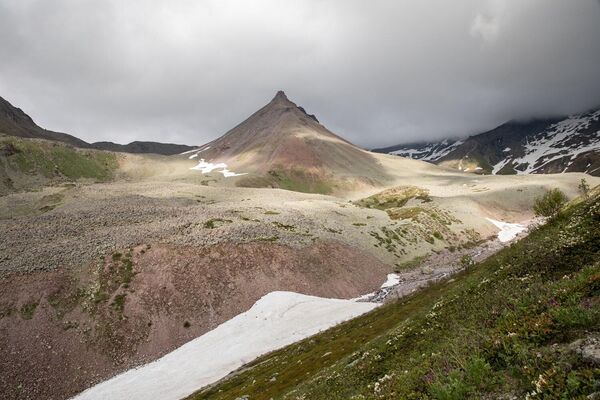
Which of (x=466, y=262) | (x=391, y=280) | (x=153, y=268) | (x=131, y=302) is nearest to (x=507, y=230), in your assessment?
(x=391, y=280)

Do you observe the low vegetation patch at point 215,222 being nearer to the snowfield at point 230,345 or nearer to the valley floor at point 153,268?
the valley floor at point 153,268

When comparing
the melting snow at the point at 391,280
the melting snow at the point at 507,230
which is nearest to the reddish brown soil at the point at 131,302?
the melting snow at the point at 391,280

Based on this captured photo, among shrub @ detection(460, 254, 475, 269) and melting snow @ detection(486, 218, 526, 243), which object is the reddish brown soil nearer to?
shrub @ detection(460, 254, 475, 269)

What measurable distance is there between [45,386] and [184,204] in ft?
301

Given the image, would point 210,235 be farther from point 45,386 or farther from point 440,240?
point 440,240

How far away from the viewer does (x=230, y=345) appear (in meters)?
64.7

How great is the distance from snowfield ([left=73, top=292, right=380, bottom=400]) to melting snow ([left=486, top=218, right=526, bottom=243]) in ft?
306

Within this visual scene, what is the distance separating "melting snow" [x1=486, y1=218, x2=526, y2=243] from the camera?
475 feet

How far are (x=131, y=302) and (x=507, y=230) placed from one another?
500 feet

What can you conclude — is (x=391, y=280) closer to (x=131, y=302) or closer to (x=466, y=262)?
(x=466, y=262)

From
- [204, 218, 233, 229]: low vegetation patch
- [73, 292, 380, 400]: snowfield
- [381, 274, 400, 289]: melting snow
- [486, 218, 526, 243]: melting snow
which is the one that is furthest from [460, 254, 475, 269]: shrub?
[486, 218, 526, 243]: melting snow

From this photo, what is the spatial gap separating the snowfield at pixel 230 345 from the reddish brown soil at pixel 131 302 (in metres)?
2.92

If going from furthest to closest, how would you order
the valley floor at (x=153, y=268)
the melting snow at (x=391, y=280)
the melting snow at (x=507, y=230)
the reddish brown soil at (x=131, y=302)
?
the melting snow at (x=507, y=230), the melting snow at (x=391, y=280), the valley floor at (x=153, y=268), the reddish brown soil at (x=131, y=302)

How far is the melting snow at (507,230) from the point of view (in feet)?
475
